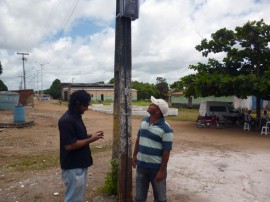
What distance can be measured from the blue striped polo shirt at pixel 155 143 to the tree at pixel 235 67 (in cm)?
1272

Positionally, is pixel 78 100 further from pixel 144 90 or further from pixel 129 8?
pixel 144 90

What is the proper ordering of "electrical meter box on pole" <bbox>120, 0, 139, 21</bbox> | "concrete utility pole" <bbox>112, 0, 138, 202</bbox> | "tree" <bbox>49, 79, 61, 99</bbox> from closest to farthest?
"electrical meter box on pole" <bbox>120, 0, 139, 21</bbox> → "concrete utility pole" <bbox>112, 0, 138, 202</bbox> → "tree" <bbox>49, 79, 61, 99</bbox>

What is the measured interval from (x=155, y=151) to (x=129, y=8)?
6.86 ft

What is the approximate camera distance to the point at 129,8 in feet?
15.2

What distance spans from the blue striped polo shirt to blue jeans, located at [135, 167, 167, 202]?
0.10m

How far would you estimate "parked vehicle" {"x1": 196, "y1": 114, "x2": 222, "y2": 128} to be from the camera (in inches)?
765

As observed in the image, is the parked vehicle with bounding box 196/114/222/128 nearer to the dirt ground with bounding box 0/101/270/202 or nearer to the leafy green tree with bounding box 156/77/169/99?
the dirt ground with bounding box 0/101/270/202

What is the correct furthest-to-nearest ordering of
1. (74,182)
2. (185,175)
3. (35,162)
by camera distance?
(35,162) < (185,175) < (74,182)

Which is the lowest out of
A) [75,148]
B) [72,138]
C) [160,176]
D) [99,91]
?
[160,176]

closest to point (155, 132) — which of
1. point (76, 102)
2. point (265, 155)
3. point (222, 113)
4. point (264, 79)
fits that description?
point (76, 102)

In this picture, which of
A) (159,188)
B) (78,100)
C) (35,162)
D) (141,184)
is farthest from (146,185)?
(35,162)

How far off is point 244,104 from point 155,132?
40.0 m

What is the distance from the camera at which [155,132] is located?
3891 mm

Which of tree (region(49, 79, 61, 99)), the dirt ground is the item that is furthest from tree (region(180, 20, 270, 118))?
tree (region(49, 79, 61, 99))
